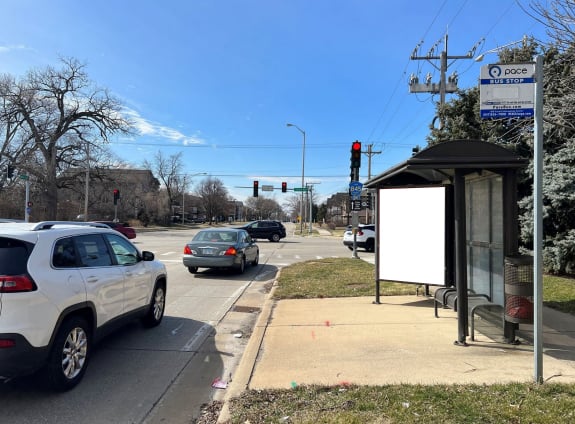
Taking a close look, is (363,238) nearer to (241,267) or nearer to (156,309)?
(241,267)

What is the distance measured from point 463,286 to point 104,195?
70.1 metres

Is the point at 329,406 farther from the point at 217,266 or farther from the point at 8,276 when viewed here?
the point at 217,266

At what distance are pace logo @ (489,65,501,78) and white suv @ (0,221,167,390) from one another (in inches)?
186

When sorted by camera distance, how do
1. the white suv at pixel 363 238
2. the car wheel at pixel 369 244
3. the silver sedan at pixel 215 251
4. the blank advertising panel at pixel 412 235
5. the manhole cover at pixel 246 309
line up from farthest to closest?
the car wheel at pixel 369 244, the white suv at pixel 363 238, the silver sedan at pixel 215 251, the manhole cover at pixel 246 309, the blank advertising panel at pixel 412 235

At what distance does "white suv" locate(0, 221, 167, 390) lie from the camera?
3633mm

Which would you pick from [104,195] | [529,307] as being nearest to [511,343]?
[529,307]

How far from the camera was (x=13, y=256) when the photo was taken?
3803 mm

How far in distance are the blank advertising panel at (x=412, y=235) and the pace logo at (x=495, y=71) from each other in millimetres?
3264

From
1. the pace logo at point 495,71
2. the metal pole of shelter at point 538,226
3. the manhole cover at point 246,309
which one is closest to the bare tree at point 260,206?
the manhole cover at point 246,309

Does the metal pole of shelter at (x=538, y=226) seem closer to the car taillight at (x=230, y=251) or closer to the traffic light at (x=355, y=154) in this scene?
the car taillight at (x=230, y=251)

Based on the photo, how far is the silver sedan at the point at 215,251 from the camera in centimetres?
1297

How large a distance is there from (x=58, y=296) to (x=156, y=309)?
2906 millimetres

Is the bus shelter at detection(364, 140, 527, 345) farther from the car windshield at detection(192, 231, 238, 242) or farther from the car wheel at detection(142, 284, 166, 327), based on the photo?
the car windshield at detection(192, 231, 238, 242)

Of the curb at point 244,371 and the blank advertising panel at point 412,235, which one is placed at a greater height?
the blank advertising panel at point 412,235
